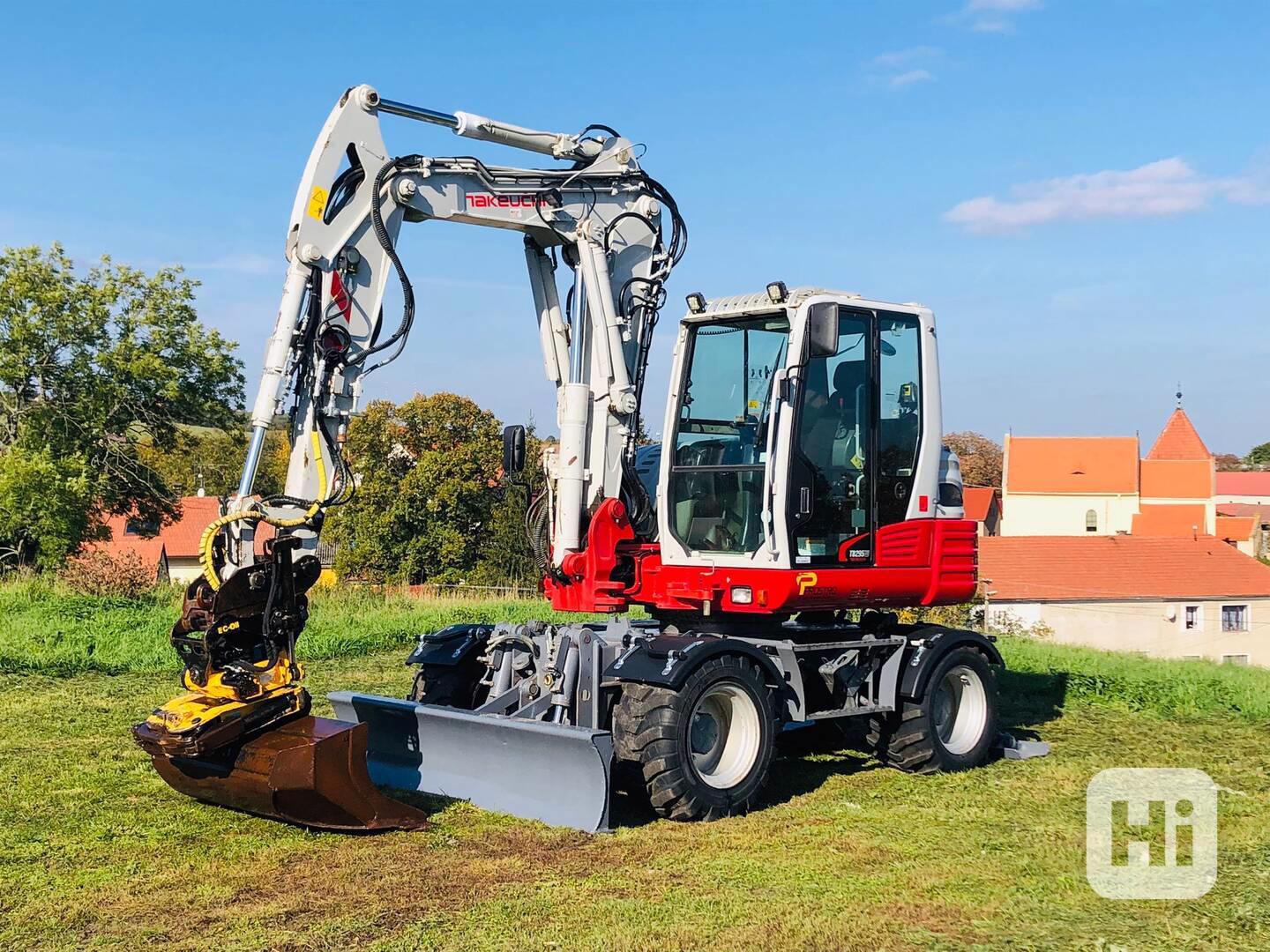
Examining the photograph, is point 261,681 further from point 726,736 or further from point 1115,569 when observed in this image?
point 1115,569

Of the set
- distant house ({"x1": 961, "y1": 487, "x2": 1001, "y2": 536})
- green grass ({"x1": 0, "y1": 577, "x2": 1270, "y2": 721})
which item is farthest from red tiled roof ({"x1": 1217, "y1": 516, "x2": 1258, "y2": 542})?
green grass ({"x1": 0, "y1": 577, "x2": 1270, "y2": 721})

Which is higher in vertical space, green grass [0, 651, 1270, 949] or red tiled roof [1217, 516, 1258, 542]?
red tiled roof [1217, 516, 1258, 542]

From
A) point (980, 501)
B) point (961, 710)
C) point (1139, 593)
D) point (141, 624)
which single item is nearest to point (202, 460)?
point (141, 624)

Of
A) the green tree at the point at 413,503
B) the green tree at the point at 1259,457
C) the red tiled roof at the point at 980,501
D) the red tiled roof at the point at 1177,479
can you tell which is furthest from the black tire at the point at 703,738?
the green tree at the point at 1259,457

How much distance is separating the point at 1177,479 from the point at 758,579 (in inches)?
2963

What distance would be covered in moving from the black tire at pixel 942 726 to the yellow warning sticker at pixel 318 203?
5.12 meters

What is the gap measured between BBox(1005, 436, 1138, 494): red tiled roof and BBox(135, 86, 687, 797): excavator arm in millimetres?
70214

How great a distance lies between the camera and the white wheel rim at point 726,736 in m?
7.78

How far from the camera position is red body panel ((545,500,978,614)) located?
828 cm

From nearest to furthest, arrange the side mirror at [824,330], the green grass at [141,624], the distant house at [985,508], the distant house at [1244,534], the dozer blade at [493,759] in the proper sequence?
the dozer blade at [493,759]
the side mirror at [824,330]
the green grass at [141,624]
the distant house at [985,508]
the distant house at [1244,534]

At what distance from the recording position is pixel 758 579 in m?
8.23

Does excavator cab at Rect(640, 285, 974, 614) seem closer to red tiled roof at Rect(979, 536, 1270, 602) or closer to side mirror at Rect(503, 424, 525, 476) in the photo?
side mirror at Rect(503, 424, 525, 476)

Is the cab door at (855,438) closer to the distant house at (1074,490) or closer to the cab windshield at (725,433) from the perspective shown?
the cab windshield at (725,433)

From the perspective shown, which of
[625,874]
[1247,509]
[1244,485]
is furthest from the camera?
[1244,485]
